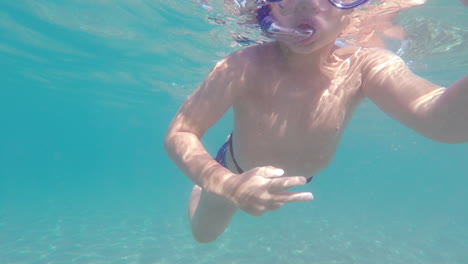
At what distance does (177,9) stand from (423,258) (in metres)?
16.4

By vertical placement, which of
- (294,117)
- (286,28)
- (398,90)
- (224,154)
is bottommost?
(224,154)

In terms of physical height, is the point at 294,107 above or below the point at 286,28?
below

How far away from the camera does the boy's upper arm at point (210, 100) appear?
2.86m

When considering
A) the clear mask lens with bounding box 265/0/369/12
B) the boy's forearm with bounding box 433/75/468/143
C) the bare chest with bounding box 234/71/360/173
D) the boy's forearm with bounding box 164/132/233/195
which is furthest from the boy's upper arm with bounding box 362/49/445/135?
the boy's forearm with bounding box 164/132/233/195

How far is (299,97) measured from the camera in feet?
10.8

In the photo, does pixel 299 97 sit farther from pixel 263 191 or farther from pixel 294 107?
pixel 263 191

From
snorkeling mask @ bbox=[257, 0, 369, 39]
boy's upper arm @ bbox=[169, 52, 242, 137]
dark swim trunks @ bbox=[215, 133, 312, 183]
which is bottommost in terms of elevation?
dark swim trunks @ bbox=[215, 133, 312, 183]

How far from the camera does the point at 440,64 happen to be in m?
17.1

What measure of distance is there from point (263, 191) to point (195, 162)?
71 cm

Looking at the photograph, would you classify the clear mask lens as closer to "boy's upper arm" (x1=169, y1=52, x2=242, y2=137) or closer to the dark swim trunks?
"boy's upper arm" (x1=169, y1=52, x2=242, y2=137)

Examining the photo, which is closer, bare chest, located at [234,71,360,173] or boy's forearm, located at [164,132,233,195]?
boy's forearm, located at [164,132,233,195]

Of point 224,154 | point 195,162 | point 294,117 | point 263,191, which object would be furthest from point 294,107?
point 224,154

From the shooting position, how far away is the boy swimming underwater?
265 centimetres

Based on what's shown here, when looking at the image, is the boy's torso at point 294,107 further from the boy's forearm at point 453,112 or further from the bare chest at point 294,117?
the boy's forearm at point 453,112
